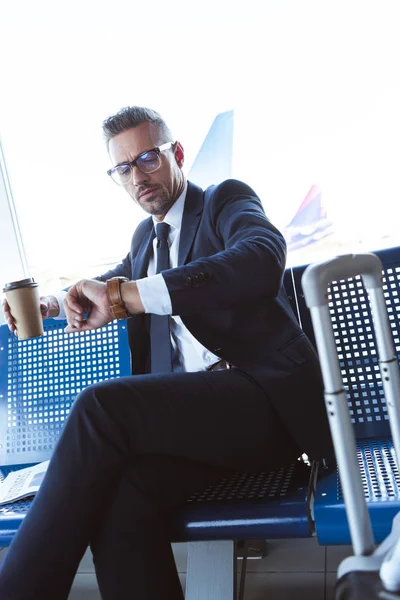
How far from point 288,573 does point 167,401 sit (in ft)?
2.89

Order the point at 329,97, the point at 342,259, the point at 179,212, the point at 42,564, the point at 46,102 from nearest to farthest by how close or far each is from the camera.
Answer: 1. the point at 342,259
2. the point at 42,564
3. the point at 179,212
4. the point at 329,97
5. the point at 46,102

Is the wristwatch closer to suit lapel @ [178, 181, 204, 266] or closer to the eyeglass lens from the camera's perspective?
suit lapel @ [178, 181, 204, 266]

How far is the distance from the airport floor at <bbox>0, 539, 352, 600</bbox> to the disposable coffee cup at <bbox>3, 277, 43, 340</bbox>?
95 cm

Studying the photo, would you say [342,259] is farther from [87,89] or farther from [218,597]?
[87,89]

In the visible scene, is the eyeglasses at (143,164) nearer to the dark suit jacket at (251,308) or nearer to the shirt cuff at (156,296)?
the dark suit jacket at (251,308)

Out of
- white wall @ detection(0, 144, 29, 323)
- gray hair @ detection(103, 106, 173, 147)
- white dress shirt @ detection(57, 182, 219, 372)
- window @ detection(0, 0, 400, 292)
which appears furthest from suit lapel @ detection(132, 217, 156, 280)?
white wall @ detection(0, 144, 29, 323)

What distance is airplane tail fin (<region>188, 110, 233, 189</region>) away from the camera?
277cm

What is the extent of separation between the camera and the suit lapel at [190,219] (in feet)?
5.71

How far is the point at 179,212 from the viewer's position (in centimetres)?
187

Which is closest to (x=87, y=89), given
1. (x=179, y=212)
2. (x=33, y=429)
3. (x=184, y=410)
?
(x=179, y=212)

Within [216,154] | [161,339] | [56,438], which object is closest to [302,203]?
[216,154]

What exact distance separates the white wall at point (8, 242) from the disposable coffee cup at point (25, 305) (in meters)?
1.45

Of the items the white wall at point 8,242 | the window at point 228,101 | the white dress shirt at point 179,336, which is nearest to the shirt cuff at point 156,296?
the white dress shirt at point 179,336

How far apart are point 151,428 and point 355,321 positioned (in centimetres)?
69
